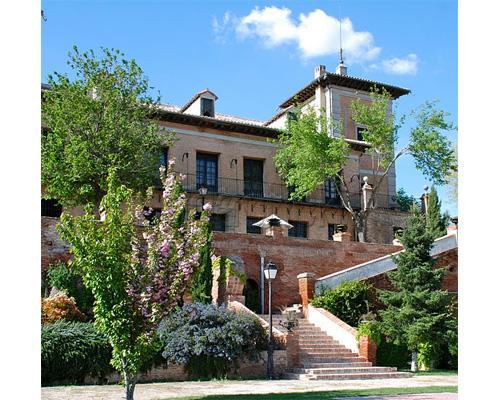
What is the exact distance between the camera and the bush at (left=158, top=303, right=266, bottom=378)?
12.0m

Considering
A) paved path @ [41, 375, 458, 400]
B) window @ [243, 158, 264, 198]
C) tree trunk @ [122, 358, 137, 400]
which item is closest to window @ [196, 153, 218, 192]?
window @ [243, 158, 264, 198]

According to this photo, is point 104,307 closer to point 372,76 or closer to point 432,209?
point 432,209

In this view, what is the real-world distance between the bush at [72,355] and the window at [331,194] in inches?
628

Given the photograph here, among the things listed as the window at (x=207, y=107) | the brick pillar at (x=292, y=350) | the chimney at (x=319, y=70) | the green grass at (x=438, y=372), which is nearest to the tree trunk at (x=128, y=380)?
the brick pillar at (x=292, y=350)

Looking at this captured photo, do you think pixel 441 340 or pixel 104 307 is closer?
pixel 104 307

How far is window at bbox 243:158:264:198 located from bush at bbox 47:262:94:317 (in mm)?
10714

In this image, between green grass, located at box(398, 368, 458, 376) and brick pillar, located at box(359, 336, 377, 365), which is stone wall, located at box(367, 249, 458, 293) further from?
brick pillar, located at box(359, 336, 377, 365)

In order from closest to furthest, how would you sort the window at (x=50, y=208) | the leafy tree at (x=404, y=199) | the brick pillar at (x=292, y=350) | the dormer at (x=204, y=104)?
the brick pillar at (x=292, y=350) < the window at (x=50, y=208) < the dormer at (x=204, y=104) < the leafy tree at (x=404, y=199)

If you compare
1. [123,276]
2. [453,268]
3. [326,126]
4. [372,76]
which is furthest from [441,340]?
[372,76]

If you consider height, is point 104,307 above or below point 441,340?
above

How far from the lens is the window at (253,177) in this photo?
25.0 m

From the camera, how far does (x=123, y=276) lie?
7531mm

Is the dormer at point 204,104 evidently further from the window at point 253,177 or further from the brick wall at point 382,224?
the brick wall at point 382,224
